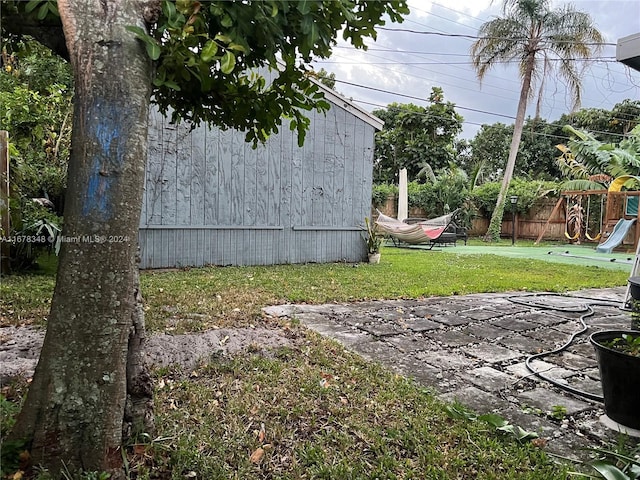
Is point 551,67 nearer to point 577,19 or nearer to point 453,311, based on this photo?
point 577,19

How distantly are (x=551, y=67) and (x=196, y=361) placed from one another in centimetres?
1602

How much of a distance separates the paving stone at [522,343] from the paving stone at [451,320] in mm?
426

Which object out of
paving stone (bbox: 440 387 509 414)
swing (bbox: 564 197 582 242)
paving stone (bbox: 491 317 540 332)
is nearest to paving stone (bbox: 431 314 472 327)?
paving stone (bbox: 491 317 540 332)

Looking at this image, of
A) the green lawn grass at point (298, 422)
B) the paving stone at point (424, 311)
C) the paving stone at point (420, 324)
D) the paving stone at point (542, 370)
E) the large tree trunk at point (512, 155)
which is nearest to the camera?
the green lawn grass at point (298, 422)

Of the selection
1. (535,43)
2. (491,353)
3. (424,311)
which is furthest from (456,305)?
(535,43)

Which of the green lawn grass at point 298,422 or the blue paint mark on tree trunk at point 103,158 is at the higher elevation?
the blue paint mark on tree trunk at point 103,158

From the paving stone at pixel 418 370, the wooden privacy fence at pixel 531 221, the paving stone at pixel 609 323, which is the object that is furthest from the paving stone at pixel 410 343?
the wooden privacy fence at pixel 531 221

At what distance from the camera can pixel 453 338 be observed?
10.4 feet

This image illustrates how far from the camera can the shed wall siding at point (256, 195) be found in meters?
5.84

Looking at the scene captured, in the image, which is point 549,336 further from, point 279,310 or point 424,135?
point 424,135

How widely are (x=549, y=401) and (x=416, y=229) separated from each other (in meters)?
8.83

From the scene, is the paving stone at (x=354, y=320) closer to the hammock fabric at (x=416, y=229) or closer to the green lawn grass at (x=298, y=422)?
the green lawn grass at (x=298, y=422)

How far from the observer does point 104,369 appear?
1263 mm

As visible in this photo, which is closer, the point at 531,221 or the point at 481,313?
the point at 481,313
